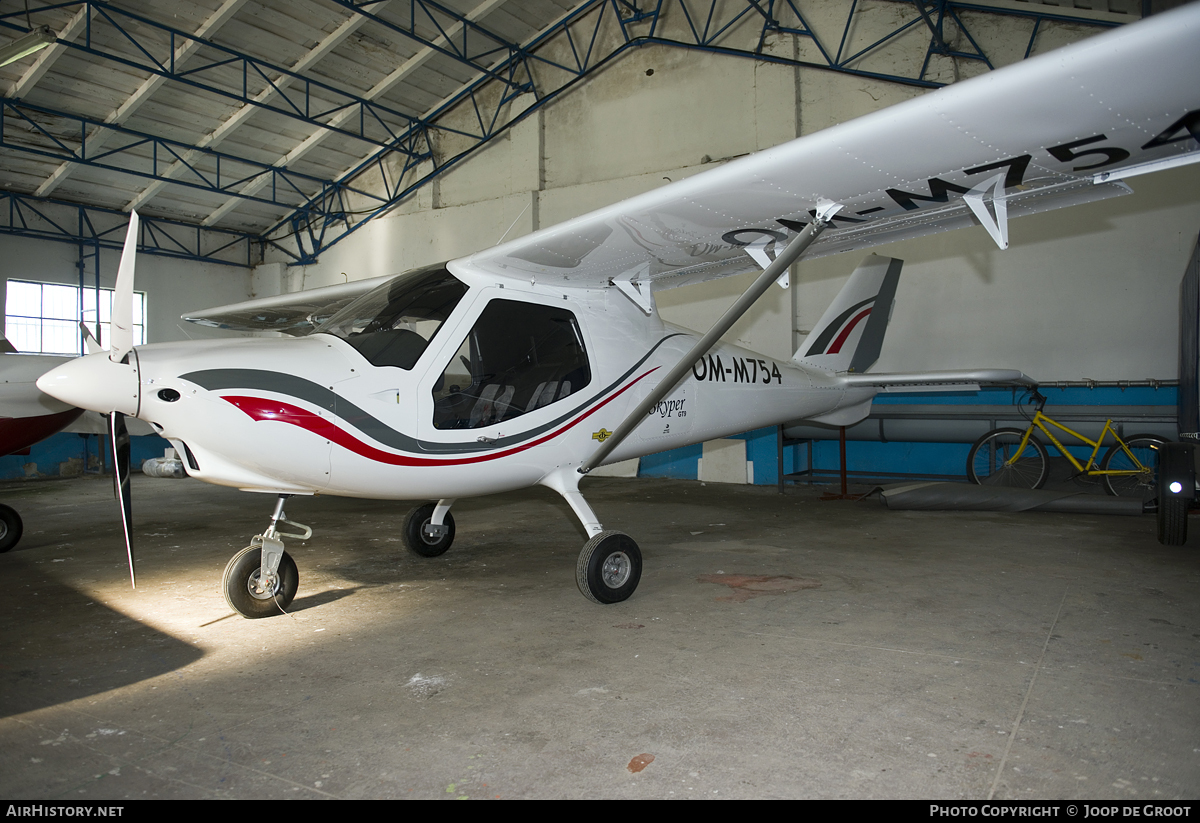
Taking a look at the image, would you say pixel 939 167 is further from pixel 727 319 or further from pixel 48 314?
pixel 48 314

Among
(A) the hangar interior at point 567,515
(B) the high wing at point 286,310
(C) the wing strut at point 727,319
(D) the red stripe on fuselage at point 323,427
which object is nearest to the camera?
(A) the hangar interior at point 567,515

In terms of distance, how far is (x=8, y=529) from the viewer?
636 centimetres

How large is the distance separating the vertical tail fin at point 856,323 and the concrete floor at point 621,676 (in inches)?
83.1

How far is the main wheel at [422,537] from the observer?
5824 millimetres

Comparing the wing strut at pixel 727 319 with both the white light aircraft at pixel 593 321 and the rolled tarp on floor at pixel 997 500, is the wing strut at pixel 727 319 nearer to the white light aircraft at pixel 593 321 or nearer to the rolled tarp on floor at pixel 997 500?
the white light aircraft at pixel 593 321

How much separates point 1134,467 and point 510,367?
8.37m

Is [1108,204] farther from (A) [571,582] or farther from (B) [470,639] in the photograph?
(B) [470,639]

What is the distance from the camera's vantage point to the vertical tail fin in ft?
23.9

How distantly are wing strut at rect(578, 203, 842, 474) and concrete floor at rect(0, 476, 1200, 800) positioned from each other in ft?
3.40

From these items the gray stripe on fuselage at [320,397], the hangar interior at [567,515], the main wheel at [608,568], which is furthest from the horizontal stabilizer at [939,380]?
the gray stripe on fuselage at [320,397]

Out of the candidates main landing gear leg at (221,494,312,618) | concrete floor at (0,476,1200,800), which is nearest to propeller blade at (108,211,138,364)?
main landing gear leg at (221,494,312,618)

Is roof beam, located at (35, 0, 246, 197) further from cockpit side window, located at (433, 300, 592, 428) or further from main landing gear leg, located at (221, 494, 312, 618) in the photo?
main landing gear leg, located at (221, 494, 312, 618)

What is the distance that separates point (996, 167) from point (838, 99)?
8.87m

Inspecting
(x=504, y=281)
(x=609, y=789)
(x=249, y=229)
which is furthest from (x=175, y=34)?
(x=609, y=789)
